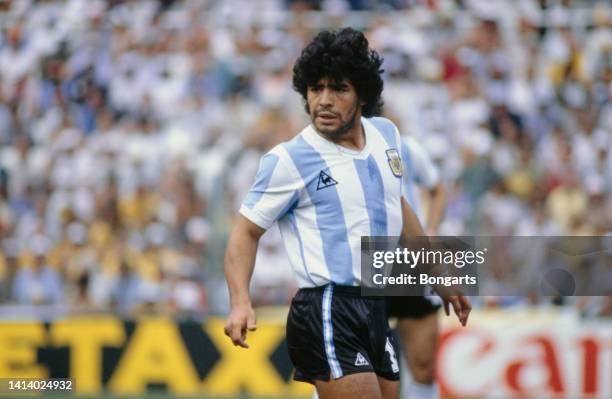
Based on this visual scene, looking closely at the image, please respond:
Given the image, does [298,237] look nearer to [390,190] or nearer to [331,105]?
[390,190]

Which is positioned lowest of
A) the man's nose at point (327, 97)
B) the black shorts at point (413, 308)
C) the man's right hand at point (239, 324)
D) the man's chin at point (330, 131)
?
the black shorts at point (413, 308)

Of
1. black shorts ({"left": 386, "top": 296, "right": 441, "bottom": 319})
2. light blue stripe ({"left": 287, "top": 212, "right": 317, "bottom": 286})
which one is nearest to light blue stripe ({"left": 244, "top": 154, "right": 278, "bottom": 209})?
light blue stripe ({"left": 287, "top": 212, "right": 317, "bottom": 286})

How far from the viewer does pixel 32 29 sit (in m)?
14.6

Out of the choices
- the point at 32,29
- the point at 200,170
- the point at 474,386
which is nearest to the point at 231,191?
the point at 200,170

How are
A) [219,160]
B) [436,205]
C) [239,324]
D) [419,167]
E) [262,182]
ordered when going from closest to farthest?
1. [239,324]
2. [262,182]
3. [419,167]
4. [436,205]
5. [219,160]

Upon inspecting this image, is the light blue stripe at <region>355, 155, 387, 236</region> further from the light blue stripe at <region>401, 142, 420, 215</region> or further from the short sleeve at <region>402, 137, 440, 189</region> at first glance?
the short sleeve at <region>402, 137, 440, 189</region>

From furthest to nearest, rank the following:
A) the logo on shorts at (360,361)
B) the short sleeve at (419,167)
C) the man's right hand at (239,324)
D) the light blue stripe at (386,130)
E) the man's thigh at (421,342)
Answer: the man's thigh at (421,342)
the short sleeve at (419,167)
the light blue stripe at (386,130)
the logo on shorts at (360,361)
the man's right hand at (239,324)

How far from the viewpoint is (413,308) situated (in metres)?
7.53

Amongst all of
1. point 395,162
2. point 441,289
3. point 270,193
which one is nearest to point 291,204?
point 270,193

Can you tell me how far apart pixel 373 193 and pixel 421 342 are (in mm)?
2187

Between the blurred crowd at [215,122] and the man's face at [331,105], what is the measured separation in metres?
5.92

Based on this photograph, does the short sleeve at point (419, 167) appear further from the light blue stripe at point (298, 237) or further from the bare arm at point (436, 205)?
the light blue stripe at point (298, 237)

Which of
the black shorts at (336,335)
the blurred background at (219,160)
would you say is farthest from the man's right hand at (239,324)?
the blurred background at (219,160)

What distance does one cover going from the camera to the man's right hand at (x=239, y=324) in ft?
16.8
